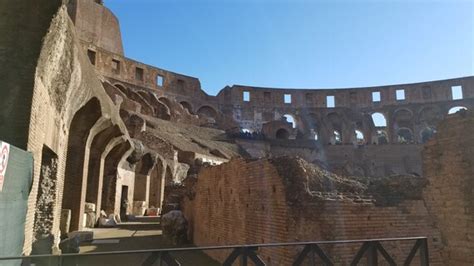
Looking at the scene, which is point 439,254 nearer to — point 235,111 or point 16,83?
point 16,83

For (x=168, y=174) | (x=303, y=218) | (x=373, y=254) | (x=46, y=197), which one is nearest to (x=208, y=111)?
(x=168, y=174)

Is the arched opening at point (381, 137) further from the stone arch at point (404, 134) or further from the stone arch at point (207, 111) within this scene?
the stone arch at point (207, 111)

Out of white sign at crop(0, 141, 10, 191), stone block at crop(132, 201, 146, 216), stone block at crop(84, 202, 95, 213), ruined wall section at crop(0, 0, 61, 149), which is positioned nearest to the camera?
white sign at crop(0, 141, 10, 191)

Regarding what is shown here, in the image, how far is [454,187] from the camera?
234 inches

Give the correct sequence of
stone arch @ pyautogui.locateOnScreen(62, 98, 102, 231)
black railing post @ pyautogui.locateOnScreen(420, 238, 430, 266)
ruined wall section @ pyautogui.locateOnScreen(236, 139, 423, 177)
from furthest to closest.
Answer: ruined wall section @ pyautogui.locateOnScreen(236, 139, 423, 177) < stone arch @ pyautogui.locateOnScreen(62, 98, 102, 231) < black railing post @ pyautogui.locateOnScreen(420, 238, 430, 266)

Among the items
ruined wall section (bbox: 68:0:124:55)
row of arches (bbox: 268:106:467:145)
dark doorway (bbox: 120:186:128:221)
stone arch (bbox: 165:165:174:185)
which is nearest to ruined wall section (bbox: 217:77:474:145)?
row of arches (bbox: 268:106:467:145)

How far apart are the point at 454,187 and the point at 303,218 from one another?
267cm

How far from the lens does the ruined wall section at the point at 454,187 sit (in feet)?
18.7

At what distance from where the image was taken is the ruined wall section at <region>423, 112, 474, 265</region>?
5691 mm

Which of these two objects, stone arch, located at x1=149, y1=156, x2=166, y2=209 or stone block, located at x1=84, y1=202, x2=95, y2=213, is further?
stone arch, located at x1=149, y1=156, x2=166, y2=209

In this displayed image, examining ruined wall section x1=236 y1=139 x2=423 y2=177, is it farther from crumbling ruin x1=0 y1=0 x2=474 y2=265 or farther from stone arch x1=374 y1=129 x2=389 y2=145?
crumbling ruin x1=0 y1=0 x2=474 y2=265

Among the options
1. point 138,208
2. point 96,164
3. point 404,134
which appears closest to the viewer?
point 96,164

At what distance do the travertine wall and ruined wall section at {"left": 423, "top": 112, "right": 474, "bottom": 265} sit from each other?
23 centimetres

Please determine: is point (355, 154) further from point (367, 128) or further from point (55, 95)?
point (55, 95)
